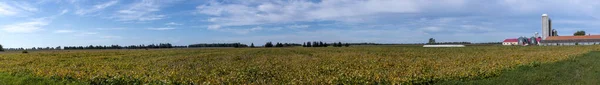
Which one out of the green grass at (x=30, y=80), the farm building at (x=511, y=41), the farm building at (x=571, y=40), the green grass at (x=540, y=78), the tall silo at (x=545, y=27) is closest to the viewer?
the green grass at (x=540, y=78)

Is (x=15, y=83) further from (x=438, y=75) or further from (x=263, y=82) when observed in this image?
(x=438, y=75)

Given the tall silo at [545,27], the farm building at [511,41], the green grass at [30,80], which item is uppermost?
the tall silo at [545,27]

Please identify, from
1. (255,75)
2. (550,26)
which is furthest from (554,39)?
(255,75)

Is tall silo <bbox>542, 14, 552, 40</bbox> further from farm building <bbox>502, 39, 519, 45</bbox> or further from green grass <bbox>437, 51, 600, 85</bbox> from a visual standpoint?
green grass <bbox>437, 51, 600, 85</bbox>

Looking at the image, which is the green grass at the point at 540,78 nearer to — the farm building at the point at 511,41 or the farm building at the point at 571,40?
the farm building at the point at 571,40

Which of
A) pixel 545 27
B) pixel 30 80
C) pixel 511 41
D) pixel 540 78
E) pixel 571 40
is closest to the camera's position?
pixel 540 78

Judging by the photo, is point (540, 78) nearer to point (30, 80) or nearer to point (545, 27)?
point (30, 80)

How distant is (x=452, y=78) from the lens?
30.9ft

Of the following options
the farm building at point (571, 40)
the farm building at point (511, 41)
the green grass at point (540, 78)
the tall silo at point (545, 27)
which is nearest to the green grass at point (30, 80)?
the green grass at point (540, 78)

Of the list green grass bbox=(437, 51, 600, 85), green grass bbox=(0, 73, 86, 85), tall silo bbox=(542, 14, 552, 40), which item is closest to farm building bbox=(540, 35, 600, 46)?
tall silo bbox=(542, 14, 552, 40)

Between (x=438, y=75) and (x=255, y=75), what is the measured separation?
444cm

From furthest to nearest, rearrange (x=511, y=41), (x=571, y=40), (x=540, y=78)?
(x=511, y=41) → (x=571, y=40) → (x=540, y=78)

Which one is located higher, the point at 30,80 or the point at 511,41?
the point at 511,41

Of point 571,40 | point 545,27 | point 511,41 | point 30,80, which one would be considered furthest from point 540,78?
point 511,41
